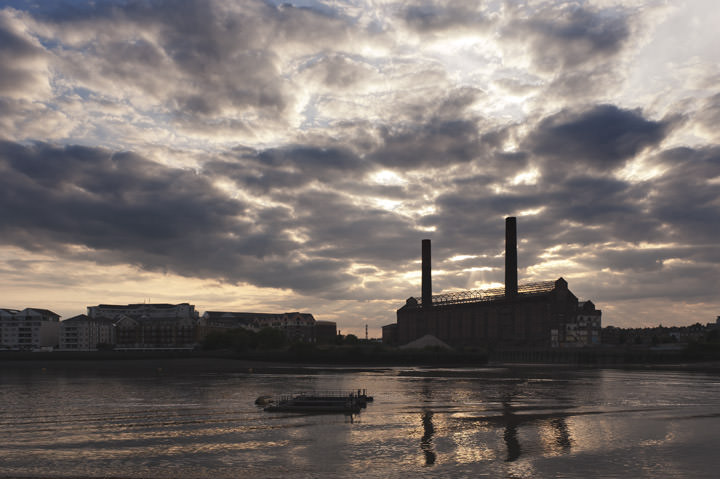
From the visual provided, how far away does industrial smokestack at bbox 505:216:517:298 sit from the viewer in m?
196

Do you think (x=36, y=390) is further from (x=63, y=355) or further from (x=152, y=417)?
(x=63, y=355)

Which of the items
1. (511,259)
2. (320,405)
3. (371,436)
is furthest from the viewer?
(511,259)

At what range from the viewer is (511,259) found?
196 metres

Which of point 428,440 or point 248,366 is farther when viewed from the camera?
point 248,366

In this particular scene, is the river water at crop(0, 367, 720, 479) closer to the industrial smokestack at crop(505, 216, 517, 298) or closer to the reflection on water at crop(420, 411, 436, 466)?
the reflection on water at crop(420, 411, 436, 466)

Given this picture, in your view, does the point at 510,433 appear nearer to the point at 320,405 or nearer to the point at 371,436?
the point at 371,436

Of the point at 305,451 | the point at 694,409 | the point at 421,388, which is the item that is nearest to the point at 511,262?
the point at 421,388

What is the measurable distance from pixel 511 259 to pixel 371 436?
514 feet

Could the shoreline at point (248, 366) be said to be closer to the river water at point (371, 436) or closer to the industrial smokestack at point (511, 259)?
the industrial smokestack at point (511, 259)

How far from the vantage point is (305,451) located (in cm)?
3997

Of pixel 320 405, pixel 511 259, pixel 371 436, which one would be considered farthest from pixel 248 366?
pixel 371 436

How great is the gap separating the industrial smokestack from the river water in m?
118

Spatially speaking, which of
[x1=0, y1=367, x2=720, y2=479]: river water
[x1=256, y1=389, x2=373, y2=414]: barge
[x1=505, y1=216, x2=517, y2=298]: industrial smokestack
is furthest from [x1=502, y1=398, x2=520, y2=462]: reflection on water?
[x1=505, y1=216, x2=517, y2=298]: industrial smokestack

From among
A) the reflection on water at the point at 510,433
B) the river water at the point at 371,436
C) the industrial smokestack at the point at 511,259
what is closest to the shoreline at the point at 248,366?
the industrial smokestack at the point at 511,259
